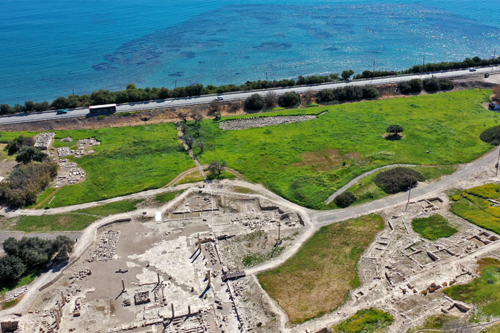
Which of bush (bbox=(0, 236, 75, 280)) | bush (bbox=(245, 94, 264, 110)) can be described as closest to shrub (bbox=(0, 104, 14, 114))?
bush (bbox=(0, 236, 75, 280))

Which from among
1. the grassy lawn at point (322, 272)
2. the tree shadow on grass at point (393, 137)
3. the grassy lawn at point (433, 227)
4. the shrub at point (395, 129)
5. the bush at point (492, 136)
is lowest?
the grassy lawn at point (322, 272)

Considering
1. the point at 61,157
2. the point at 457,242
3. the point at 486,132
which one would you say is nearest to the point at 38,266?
the point at 61,157

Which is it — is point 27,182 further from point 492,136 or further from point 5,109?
point 492,136

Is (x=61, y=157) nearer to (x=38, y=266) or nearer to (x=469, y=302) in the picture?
(x=38, y=266)

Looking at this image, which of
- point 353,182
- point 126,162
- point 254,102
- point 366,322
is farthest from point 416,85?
point 366,322

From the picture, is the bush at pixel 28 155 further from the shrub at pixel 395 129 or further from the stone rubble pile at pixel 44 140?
the shrub at pixel 395 129

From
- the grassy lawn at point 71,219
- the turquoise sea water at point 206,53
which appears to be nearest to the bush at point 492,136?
the turquoise sea water at point 206,53
